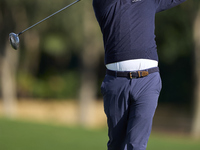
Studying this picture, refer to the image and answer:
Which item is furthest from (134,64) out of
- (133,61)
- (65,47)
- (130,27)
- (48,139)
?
(65,47)

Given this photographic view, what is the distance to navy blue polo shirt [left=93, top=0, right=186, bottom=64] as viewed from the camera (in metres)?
3.33

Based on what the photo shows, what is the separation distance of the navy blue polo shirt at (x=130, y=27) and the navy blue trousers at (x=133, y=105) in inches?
8.3

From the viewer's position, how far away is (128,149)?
3400mm

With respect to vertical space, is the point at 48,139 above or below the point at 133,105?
below

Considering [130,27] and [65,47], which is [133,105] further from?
[65,47]

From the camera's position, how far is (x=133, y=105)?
134 inches

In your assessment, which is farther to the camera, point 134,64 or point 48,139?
point 48,139

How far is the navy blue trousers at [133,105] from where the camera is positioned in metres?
3.35

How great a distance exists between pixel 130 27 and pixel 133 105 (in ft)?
2.18

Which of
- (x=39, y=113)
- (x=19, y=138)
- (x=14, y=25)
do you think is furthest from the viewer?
(x=39, y=113)

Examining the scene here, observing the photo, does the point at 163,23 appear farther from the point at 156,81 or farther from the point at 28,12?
the point at 156,81

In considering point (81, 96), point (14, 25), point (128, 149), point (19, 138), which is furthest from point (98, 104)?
point (128, 149)

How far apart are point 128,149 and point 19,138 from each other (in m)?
6.54

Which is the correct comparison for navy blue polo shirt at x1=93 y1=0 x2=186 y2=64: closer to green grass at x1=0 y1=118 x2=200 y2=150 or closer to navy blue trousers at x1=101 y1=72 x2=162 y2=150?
navy blue trousers at x1=101 y1=72 x2=162 y2=150
